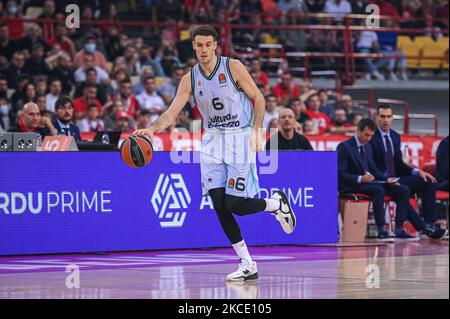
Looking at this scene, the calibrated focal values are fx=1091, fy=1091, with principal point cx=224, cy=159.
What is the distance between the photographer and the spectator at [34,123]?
1452 centimetres

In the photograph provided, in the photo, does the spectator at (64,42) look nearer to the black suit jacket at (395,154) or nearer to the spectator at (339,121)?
the spectator at (339,121)

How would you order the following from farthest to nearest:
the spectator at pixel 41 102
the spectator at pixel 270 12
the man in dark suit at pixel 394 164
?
the spectator at pixel 270 12 < the spectator at pixel 41 102 < the man in dark suit at pixel 394 164

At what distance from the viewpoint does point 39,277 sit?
1035cm

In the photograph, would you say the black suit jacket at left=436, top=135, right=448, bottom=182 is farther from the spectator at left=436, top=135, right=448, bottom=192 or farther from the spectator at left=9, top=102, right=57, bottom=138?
the spectator at left=9, top=102, right=57, bottom=138

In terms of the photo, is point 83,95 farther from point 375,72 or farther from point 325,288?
point 325,288

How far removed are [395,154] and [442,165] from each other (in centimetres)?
89

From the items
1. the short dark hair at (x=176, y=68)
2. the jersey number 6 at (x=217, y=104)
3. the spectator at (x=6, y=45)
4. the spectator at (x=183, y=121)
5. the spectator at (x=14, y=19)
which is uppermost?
the spectator at (x=14, y=19)

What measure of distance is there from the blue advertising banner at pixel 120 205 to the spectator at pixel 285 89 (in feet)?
26.8

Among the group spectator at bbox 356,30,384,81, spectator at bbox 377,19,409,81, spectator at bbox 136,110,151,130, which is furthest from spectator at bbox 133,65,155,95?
spectator at bbox 377,19,409,81

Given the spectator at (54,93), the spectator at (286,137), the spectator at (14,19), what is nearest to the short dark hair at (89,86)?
the spectator at (54,93)

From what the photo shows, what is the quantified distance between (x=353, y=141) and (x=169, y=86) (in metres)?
6.54

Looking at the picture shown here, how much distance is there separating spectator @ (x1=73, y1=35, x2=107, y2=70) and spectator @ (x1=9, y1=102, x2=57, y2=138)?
6341 mm

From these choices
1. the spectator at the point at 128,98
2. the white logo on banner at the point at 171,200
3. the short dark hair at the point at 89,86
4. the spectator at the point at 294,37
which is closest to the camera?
the white logo on banner at the point at 171,200

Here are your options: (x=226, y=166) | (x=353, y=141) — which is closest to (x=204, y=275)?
(x=226, y=166)
